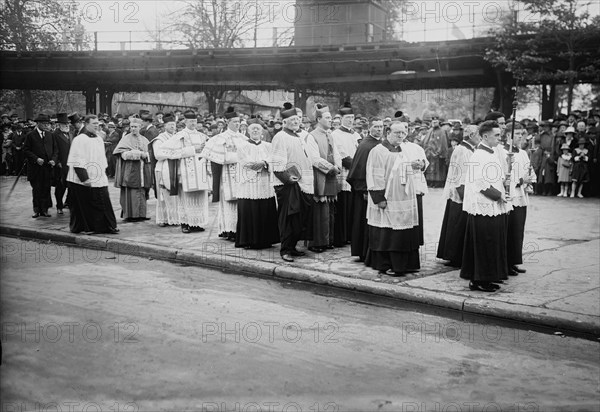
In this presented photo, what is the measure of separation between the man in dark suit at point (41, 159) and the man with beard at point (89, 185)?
269cm

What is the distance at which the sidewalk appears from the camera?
691 cm

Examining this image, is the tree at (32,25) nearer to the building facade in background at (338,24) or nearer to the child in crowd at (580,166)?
the child in crowd at (580,166)

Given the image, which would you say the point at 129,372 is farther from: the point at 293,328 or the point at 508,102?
the point at 508,102

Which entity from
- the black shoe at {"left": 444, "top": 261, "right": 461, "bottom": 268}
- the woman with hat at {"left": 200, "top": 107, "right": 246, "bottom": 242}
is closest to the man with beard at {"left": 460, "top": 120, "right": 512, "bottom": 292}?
the black shoe at {"left": 444, "top": 261, "right": 461, "bottom": 268}

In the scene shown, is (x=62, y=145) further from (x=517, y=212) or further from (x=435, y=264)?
(x=517, y=212)

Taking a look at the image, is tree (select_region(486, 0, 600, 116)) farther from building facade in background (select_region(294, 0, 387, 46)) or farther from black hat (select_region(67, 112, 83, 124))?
building facade in background (select_region(294, 0, 387, 46))

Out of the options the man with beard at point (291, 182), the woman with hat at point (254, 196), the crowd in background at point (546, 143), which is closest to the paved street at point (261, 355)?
the man with beard at point (291, 182)

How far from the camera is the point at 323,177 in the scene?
9750 mm

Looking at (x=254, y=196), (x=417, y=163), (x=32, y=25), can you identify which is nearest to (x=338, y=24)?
(x=254, y=196)

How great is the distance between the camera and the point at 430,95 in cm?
5306

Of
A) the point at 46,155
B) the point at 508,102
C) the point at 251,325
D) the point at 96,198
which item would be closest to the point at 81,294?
the point at 251,325

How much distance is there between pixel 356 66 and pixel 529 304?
2731 cm

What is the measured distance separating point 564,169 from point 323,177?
10.5 m

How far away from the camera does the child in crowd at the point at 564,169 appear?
57.2 feet
